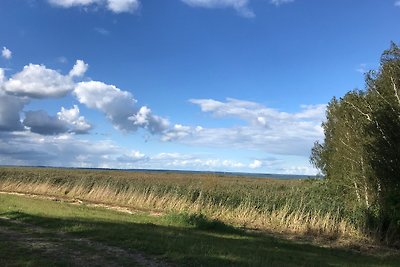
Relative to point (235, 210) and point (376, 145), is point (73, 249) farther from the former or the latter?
point (235, 210)

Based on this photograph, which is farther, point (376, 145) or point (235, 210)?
point (235, 210)

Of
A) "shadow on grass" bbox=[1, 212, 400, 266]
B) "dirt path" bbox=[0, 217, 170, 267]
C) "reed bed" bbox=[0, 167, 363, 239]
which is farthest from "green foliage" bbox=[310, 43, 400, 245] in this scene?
"dirt path" bbox=[0, 217, 170, 267]

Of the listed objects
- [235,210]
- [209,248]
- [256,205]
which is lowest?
[209,248]

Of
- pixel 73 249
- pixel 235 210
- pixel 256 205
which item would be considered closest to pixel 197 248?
pixel 73 249

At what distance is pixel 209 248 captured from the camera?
11586 mm

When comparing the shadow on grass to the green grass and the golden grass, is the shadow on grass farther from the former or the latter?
the golden grass

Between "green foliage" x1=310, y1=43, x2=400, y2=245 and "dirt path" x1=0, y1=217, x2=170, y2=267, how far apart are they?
1178cm

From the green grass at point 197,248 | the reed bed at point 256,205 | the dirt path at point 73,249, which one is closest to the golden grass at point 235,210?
the reed bed at point 256,205

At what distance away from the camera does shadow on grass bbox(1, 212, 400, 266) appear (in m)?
10.3

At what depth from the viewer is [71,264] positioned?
352 inches

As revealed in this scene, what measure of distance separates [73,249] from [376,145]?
1286 cm

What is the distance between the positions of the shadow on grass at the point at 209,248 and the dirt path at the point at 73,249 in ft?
1.49

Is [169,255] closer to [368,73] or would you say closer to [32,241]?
[32,241]

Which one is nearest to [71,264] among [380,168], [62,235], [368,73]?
[62,235]
